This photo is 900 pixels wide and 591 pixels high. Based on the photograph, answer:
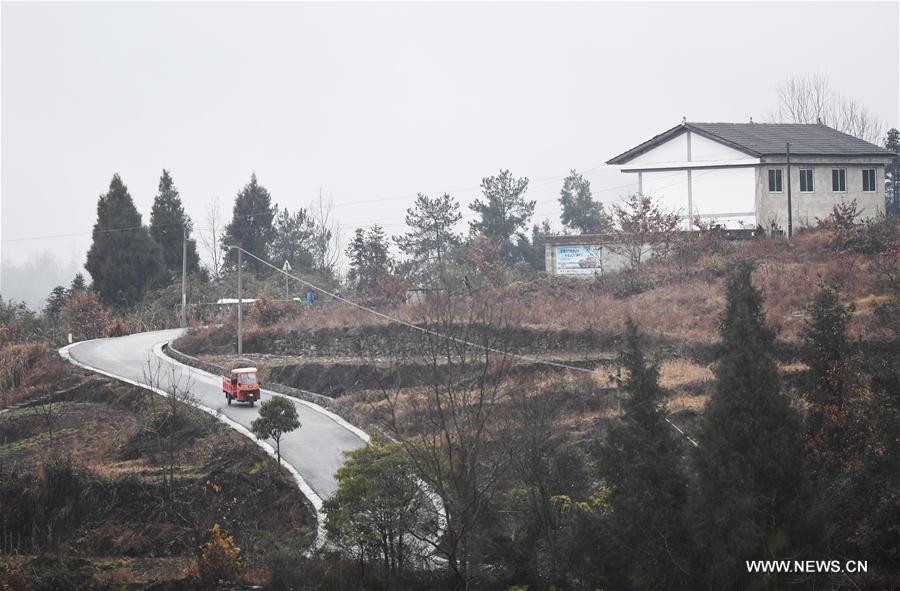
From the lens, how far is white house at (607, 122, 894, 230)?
4431 centimetres

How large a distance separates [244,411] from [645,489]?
19.8m

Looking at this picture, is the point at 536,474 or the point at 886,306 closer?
the point at 536,474

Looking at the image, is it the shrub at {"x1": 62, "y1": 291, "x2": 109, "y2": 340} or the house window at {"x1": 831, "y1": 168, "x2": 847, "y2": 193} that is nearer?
the house window at {"x1": 831, "y1": 168, "x2": 847, "y2": 193}

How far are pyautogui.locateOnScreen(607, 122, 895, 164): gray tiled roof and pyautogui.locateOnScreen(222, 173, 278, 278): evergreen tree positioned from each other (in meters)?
34.1

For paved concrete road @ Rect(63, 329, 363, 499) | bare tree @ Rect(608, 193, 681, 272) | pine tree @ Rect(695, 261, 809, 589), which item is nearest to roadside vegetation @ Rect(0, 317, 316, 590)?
paved concrete road @ Rect(63, 329, 363, 499)

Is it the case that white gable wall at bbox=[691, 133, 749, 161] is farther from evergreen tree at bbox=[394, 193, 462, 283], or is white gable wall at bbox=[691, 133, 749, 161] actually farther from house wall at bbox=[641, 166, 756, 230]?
evergreen tree at bbox=[394, 193, 462, 283]

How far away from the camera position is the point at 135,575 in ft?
66.4

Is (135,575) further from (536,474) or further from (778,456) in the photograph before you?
(778,456)

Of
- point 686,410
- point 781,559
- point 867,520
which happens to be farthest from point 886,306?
point 781,559

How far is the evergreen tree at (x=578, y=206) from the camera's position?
231 feet

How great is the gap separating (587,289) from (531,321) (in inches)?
206

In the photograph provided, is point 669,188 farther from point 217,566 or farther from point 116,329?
point 217,566

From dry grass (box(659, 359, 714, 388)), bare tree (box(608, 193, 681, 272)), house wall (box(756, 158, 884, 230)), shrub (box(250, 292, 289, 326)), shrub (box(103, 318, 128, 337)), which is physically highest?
house wall (box(756, 158, 884, 230))

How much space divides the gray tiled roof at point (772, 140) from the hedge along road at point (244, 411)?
23848 mm
